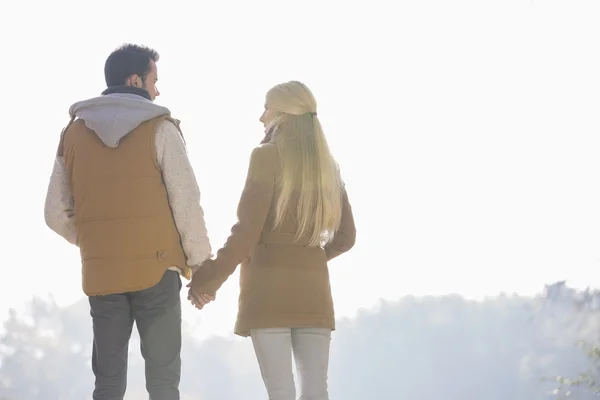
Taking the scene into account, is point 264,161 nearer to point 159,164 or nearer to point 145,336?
point 159,164

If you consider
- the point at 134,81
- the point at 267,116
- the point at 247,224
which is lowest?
the point at 247,224

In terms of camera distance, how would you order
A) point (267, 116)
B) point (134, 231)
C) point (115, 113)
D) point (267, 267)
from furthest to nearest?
point (267, 116), point (267, 267), point (115, 113), point (134, 231)

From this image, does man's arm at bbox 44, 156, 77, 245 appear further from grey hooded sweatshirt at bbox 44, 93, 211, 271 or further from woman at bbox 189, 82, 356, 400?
woman at bbox 189, 82, 356, 400

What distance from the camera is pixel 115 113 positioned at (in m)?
3.82

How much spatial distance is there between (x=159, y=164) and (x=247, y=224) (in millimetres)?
357

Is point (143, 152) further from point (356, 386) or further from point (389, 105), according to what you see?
point (356, 386)

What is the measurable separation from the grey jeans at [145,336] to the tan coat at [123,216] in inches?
2.2

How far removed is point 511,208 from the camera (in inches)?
1898

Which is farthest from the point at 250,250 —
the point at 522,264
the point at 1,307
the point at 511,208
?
the point at 511,208

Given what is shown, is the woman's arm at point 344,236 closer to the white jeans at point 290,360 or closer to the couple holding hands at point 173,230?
the couple holding hands at point 173,230

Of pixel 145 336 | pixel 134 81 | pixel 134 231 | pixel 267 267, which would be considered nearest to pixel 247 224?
pixel 267 267

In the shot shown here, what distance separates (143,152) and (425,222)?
54.0 meters

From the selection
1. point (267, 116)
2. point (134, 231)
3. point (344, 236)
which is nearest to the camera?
point (134, 231)

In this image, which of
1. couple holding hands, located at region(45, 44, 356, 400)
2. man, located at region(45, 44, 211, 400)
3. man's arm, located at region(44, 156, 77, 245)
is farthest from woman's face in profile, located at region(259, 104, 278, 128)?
man's arm, located at region(44, 156, 77, 245)
